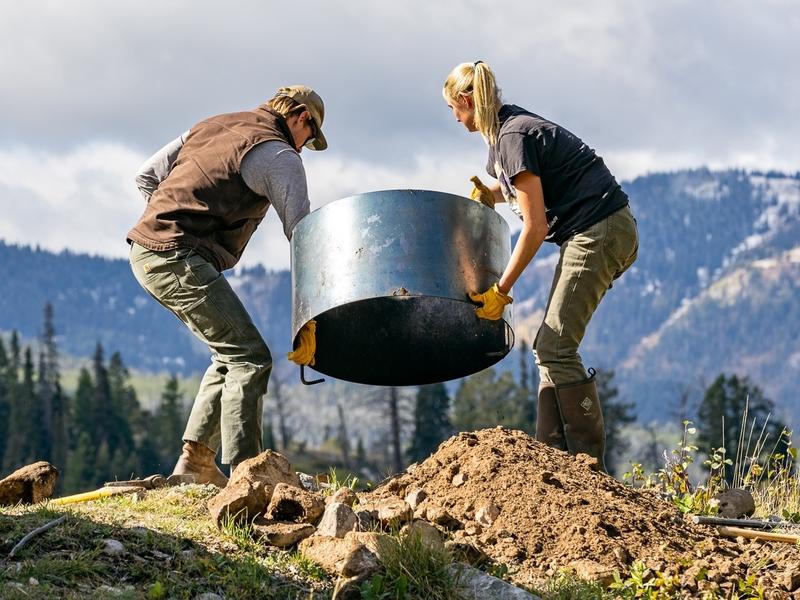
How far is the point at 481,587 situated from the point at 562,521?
2.66 ft

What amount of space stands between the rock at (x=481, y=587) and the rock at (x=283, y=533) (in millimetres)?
725

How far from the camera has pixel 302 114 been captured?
22.8 feet

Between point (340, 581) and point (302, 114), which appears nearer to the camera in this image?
point (340, 581)

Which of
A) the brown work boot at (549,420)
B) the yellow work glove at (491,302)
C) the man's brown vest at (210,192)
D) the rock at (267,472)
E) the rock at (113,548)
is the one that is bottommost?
the rock at (113,548)

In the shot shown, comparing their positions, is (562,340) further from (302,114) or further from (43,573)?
(43,573)

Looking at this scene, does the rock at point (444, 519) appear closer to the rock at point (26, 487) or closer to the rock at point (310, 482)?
the rock at point (310, 482)

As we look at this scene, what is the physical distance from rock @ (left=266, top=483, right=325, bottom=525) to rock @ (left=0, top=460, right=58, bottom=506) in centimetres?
154

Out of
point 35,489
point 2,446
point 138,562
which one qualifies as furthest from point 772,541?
point 2,446

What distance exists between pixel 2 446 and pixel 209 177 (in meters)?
83.8

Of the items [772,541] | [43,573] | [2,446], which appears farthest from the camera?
[2,446]

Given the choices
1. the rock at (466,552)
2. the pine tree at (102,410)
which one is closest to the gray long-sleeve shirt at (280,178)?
the rock at (466,552)

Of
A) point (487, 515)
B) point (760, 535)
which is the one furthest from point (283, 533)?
point (760, 535)

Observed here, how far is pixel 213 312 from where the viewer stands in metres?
6.79

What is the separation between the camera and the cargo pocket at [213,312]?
6.79m
